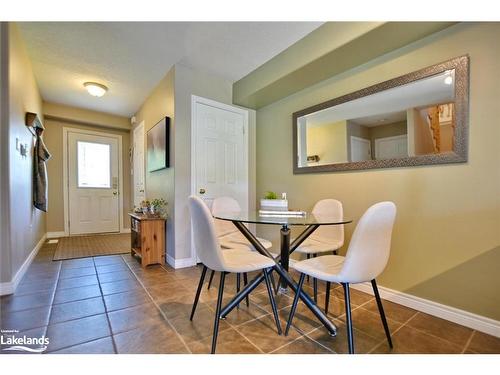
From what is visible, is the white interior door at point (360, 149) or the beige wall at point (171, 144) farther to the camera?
the beige wall at point (171, 144)

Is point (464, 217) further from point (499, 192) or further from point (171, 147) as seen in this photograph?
point (171, 147)

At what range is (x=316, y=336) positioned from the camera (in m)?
1.49

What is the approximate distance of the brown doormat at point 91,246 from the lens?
11.1 ft

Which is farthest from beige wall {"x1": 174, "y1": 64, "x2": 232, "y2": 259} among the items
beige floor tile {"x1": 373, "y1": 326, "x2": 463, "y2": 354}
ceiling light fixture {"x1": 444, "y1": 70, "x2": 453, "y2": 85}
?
ceiling light fixture {"x1": 444, "y1": 70, "x2": 453, "y2": 85}

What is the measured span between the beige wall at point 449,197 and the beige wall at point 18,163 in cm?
307

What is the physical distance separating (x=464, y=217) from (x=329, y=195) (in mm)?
1098

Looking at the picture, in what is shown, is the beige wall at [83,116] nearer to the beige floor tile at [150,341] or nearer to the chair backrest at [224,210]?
the chair backrest at [224,210]

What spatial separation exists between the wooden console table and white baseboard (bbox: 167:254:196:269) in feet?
0.45

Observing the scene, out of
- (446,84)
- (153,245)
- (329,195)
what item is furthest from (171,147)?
(446,84)

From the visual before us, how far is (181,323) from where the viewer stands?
1.63 m

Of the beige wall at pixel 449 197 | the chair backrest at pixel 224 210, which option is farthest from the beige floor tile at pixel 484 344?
the chair backrest at pixel 224 210

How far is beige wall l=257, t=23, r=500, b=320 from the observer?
5.12 feet

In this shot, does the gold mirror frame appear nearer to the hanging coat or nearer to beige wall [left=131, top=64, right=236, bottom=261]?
beige wall [left=131, top=64, right=236, bottom=261]

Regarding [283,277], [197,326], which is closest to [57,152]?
[197,326]
